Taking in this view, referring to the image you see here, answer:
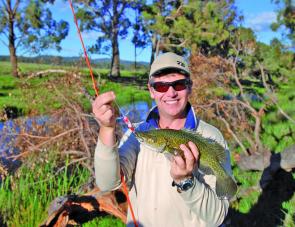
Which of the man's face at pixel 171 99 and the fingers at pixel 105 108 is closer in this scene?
the fingers at pixel 105 108

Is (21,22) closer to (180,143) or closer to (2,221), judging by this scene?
(2,221)

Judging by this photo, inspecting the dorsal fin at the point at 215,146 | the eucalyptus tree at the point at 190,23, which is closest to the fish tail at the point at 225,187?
the dorsal fin at the point at 215,146

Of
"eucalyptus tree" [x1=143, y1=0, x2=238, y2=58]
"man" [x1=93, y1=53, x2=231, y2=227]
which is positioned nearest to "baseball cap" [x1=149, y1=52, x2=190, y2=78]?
"man" [x1=93, y1=53, x2=231, y2=227]

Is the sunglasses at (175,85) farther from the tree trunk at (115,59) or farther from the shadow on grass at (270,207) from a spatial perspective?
the tree trunk at (115,59)

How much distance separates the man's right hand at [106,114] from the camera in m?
2.38

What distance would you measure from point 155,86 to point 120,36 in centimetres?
4651

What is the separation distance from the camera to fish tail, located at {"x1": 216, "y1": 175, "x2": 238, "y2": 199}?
2.65 metres

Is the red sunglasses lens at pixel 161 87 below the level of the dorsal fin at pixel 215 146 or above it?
above

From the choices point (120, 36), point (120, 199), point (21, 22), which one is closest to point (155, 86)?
point (120, 199)

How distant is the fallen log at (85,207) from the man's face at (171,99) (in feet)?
9.70

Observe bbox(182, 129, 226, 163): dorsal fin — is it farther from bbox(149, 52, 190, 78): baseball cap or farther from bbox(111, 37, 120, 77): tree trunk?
bbox(111, 37, 120, 77): tree trunk

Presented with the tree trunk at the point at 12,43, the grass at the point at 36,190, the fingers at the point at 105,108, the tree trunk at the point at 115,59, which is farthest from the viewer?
the tree trunk at the point at 115,59

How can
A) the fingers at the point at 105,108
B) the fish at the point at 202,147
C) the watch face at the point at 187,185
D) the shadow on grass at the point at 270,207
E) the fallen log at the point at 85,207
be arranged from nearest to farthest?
the fingers at the point at 105,108, the watch face at the point at 187,185, the fish at the point at 202,147, the fallen log at the point at 85,207, the shadow on grass at the point at 270,207

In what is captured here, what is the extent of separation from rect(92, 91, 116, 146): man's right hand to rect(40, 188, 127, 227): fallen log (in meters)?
3.11
